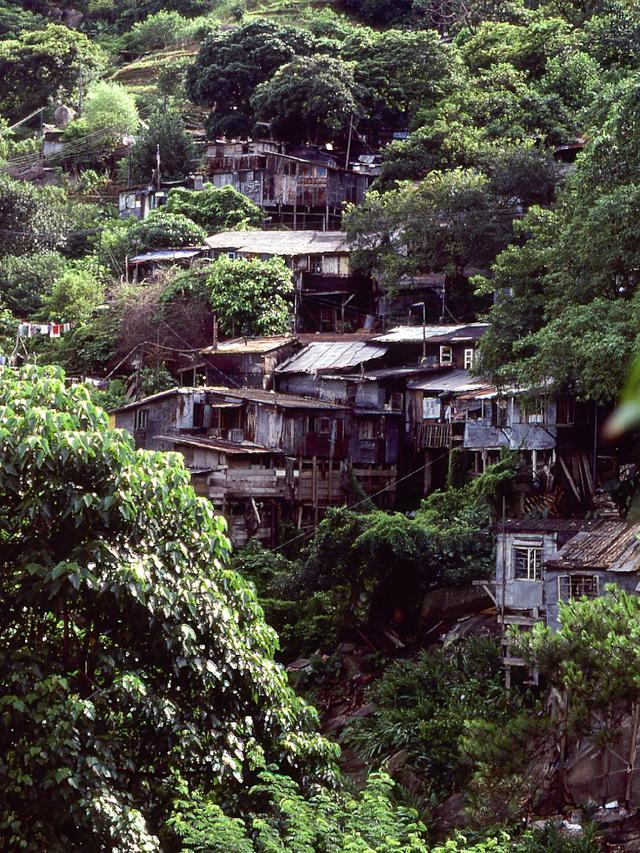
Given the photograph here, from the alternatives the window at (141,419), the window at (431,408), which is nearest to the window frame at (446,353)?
the window at (431,408)

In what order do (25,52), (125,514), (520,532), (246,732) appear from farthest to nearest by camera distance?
(25,52)
(520,532)
(246,732)
(125,514)

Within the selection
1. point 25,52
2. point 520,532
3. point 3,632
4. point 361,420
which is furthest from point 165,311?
point 25,52

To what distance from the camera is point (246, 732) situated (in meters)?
12.2

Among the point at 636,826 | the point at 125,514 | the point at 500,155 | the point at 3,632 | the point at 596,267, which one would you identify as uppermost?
the point at 500,155

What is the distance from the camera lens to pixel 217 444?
31.7 m

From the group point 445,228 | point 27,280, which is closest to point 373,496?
point 445,228

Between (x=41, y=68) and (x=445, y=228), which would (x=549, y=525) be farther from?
(x=41, y=68)

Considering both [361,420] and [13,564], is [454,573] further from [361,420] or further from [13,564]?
[13,564]

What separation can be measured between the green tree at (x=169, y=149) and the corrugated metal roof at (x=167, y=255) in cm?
972

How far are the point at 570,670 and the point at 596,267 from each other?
1084 cm

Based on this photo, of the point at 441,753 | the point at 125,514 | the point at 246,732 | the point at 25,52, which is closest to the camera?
the point at 125,514

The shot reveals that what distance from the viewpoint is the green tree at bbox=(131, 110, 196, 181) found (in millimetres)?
53438

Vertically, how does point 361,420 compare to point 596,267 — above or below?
below

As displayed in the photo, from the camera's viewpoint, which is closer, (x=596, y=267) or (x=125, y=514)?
(x=125, y=514)
